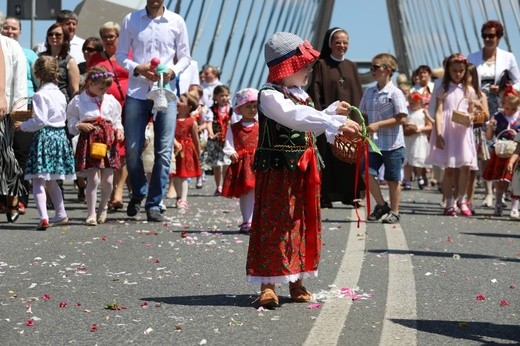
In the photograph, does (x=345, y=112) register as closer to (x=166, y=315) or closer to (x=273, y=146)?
(x=273, y=146)

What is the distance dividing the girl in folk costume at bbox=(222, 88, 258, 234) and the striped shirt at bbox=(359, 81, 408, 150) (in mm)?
2205

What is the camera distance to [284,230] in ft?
21.0

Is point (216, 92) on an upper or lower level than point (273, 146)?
upper

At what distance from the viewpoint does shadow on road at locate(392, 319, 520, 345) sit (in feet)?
17.7

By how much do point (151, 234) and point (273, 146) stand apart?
363 cm

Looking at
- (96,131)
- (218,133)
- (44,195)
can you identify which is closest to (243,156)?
(96,131)

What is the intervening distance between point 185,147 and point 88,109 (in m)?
3.64

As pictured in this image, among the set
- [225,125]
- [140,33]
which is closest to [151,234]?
[140,33]

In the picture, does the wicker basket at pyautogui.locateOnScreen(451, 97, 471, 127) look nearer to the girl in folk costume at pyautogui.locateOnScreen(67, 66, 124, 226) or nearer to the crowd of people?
the crowd of people

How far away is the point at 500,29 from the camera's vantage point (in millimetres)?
15156

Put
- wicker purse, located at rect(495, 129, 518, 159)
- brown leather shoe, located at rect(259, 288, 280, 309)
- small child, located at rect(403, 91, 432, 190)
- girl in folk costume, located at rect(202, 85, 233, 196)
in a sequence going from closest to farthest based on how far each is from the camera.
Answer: brown leather shoe, located at rect(259, 288, 280, 309), wicker purse, located at rect(495, 129, 518, 159), girl in folk costume, located at rect(202, 85, 233, 196), small child, located at rect(403, 91, 432, 190)

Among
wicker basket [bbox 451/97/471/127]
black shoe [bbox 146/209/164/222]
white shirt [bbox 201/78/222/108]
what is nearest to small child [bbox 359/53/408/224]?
wicker basket [bbox 451/97/471/127]

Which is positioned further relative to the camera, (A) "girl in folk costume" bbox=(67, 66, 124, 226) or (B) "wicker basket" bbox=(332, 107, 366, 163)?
(A) "girl in folk costume" bbox=(67, 66, 124, 226)

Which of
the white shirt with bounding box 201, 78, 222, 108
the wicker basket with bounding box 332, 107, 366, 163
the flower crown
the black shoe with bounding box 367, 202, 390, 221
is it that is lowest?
the wicker basket with bounding box 332, 107, 366, 163
